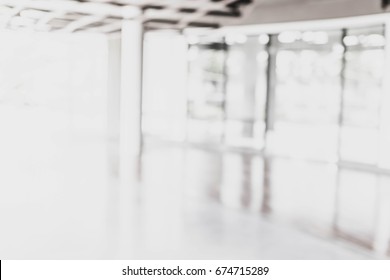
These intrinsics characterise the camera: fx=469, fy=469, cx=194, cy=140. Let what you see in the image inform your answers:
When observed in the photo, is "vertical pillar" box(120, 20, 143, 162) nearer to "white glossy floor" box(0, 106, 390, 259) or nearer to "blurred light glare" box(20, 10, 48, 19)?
"white glossy floor" box(0, 106, 390, 259)

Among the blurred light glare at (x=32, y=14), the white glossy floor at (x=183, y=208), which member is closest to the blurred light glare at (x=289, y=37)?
the white glossy floor at (x=183, y=208)

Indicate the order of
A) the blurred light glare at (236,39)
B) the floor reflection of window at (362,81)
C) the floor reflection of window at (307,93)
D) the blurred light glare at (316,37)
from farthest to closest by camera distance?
the blurred light glare at (236,39)
the floor reflection of window at (307,93)
the blurred light glare at (316,37)
the floor reflection of window at (362,81)

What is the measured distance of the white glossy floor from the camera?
12.7 ft

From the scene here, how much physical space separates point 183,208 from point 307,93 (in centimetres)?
493

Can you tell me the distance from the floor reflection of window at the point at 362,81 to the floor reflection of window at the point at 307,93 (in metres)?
0.19

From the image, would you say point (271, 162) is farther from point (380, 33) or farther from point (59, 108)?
point (59, 108)

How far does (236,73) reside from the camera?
9.89m

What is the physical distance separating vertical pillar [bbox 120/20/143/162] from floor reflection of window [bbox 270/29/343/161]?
2.59m

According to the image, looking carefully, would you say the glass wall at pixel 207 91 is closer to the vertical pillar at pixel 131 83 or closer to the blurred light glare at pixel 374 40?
the vertical pillar at pixel 131 83

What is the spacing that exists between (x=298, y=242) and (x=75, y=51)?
7348 mm

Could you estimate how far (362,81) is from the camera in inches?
309

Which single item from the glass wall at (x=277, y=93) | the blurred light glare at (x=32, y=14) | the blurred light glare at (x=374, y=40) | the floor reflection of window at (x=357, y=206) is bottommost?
the floor reflection of window at (x=357, y=206)

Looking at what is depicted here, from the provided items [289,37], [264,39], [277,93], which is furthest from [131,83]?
[289,37]

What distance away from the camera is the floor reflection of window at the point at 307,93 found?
828 cm
